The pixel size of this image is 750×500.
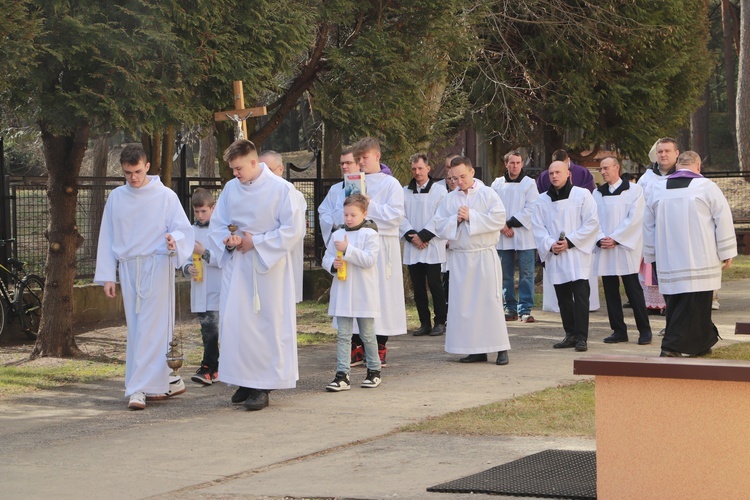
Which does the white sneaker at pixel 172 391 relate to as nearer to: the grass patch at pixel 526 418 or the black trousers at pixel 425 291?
the grass patch at pixel 526 418

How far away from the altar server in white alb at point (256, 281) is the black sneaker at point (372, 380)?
874 mm

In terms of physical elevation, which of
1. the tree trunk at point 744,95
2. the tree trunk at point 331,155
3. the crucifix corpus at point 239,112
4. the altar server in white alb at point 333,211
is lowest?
the altar server in white alb at point 333,211

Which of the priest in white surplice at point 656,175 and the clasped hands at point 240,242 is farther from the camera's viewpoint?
the priest in white surplice at point 656,175

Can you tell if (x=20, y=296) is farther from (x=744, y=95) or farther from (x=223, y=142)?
(x=744, y=95)

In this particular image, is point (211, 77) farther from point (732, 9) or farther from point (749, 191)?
point (732, 9)

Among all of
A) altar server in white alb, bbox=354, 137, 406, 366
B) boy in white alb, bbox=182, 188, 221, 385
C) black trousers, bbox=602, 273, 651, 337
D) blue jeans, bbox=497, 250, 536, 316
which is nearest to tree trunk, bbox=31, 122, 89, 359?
boy in white alb, bbox=182, 188, 221, 385

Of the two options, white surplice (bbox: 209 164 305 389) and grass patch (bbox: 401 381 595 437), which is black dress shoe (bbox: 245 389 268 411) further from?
grass patch (bbox: 401 381 595 437)

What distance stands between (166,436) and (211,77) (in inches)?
178

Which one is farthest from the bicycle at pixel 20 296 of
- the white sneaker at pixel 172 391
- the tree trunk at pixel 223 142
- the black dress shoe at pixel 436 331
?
the white sneaker at pixel 172 391

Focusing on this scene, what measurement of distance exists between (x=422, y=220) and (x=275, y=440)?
6.74m

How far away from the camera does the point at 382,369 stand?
35.9ft

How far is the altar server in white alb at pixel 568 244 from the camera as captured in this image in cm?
1197

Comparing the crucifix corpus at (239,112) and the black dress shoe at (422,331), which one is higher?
the crucifix corpus at (239,112)

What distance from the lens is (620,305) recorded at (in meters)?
12.5
